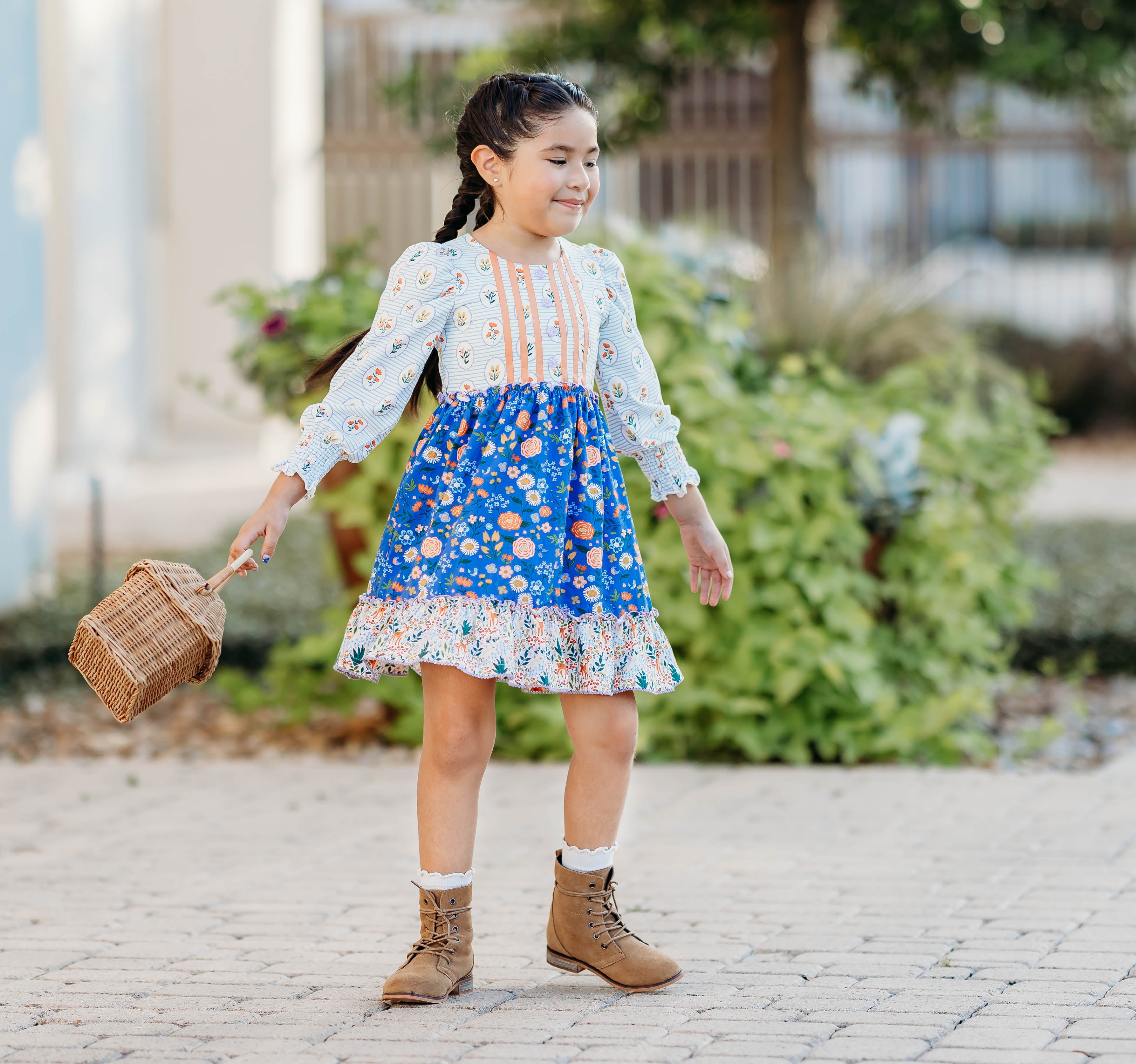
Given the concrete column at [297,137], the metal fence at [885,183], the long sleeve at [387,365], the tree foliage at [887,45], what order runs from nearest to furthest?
the long sleeve at [387,365]
the tree foliage at [887,45]
the concrete column at [297,137]
the metal fence at [885,183]

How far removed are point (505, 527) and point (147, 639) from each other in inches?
22.5

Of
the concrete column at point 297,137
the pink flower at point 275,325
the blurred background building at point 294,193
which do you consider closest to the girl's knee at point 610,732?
the pink flower at point 275,325

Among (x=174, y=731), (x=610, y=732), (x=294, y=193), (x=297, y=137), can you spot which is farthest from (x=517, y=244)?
(x=297, y=137)

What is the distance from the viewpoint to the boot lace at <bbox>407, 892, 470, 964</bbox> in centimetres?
265

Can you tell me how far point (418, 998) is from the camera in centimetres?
260

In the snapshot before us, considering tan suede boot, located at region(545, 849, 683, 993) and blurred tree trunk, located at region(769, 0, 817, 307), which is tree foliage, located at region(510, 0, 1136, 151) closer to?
blurred tree trunk, located at region(769, 0, 817, 307)

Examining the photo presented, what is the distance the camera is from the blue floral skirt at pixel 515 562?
8.43 feet

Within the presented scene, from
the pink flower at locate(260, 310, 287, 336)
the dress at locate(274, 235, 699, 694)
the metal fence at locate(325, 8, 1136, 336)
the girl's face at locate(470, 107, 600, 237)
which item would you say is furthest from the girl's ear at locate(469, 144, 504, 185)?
the metal fence at locate(325, 8, 1136, 336)

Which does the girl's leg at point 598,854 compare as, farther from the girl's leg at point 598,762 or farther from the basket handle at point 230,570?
the basket handle at point 230,570

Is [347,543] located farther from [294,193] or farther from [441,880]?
[294,193]

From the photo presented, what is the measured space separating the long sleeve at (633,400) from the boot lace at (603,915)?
0.66 metres

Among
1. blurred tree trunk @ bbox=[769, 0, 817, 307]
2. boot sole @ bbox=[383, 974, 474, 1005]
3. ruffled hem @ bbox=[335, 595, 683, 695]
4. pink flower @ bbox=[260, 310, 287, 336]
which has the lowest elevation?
boot sole @ bbox=[383, 974, 474, 1005]

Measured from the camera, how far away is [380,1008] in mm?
2627

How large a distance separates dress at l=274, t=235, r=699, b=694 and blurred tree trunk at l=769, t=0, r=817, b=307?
7.86 meters
